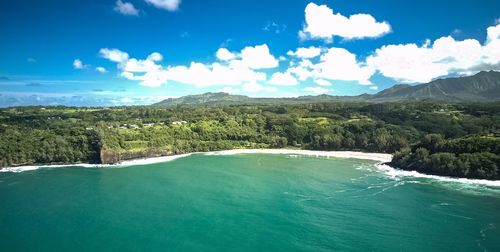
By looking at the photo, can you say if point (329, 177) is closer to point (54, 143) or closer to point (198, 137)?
point (198, 137)

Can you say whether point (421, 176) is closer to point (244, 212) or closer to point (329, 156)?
point (329, 156)

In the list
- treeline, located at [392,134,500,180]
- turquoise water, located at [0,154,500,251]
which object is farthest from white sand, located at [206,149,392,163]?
turquoise water, located at [0,154,500,251]

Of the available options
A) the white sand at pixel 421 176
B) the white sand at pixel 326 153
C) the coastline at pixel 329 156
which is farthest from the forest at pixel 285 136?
the white sand at pixel 326 153

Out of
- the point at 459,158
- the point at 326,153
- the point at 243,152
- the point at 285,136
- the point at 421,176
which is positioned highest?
the point at 285,136

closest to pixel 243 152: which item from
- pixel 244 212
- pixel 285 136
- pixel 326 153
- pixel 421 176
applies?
pixel 285 136

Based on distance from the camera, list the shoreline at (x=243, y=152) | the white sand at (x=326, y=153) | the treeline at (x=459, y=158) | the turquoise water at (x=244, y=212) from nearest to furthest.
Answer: the turquoise water at (x=244, y=212) → the treeline at (x=459, y=158) → the shoreline at (x=243, y=152) → the white sand at (x=326, y=153)

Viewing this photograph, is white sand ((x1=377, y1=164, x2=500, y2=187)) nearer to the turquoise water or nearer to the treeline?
the treeline

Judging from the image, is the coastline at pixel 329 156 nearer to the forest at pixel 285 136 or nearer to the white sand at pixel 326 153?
the white sand at pixel 326 153
